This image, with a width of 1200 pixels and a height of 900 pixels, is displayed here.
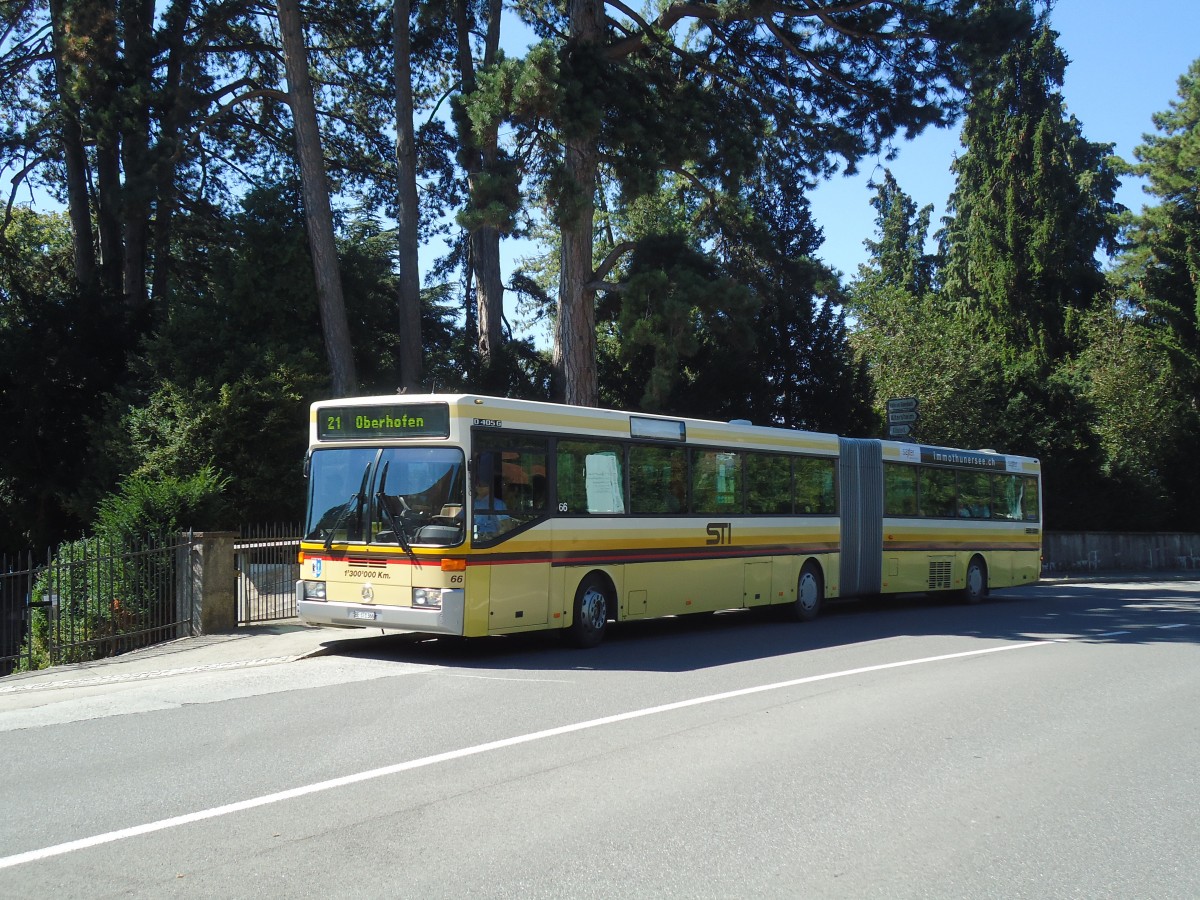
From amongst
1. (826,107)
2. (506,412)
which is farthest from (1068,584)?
(506,412)

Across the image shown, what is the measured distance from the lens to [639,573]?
14.2 m

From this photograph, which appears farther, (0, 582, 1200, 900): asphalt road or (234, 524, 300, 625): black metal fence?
(234, 524, 300, 625): black metal fence

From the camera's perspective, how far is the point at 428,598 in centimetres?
1173

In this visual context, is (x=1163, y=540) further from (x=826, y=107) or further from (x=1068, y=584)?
(x=826, y=107)

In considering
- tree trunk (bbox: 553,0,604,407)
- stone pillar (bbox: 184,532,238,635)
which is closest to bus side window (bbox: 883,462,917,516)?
tree trunk (bbox: 553,0,604,407)

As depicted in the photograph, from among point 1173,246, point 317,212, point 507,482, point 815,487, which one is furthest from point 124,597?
point 1173,246

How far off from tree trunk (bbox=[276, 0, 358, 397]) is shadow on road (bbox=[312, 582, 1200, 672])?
31.3 ft

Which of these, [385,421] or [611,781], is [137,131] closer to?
[385,421]

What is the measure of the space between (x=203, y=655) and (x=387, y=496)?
10.2 ft

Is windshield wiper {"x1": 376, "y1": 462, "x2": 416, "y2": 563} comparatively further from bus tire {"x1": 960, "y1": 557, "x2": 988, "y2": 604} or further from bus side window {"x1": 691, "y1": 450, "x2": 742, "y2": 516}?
bus tire {"x1": 960, "y1": 557, "x2": 988, "y2": 604}

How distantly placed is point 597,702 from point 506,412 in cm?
386

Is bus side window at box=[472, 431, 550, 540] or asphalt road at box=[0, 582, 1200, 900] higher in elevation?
bus side window at box=[472, 431, 550, 540]

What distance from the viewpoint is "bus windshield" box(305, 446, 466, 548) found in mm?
11852

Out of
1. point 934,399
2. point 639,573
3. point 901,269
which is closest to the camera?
point 639,573
